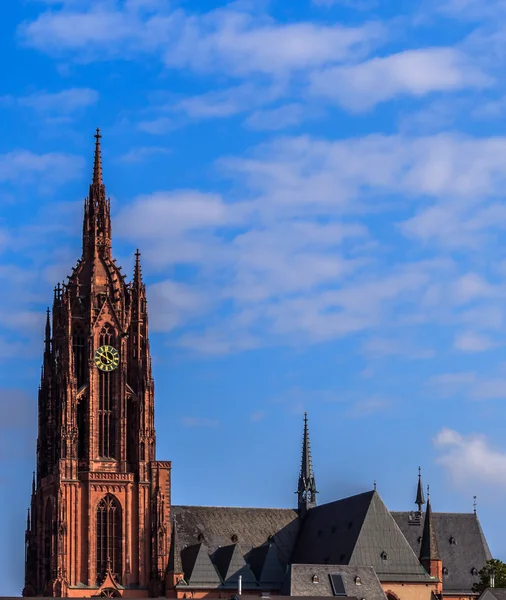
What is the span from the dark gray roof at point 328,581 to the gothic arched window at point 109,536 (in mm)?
17082

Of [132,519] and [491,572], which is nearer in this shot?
[132,519]

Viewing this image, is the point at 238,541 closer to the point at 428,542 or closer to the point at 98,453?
the point at 98,453

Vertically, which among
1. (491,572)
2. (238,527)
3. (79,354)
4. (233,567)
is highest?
(79,354)

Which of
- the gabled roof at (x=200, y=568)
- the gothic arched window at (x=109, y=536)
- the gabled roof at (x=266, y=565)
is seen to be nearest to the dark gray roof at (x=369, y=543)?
the gabled roof at (x=266, y=565)

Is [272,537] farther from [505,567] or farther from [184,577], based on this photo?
[505,567]

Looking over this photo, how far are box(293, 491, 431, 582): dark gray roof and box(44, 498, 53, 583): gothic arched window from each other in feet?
80.0

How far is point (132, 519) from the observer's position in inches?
5576

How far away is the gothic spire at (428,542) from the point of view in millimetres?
143250

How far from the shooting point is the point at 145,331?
486 feet

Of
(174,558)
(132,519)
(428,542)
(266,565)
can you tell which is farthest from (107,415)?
(428,542)

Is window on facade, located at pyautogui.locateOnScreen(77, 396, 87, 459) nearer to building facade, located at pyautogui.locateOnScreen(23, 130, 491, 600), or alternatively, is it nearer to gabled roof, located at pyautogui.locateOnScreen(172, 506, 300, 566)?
building facade, located at pyautogui.locateOnScreen(23, 130, 491, 600)

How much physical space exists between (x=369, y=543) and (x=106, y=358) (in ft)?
A: 97.1

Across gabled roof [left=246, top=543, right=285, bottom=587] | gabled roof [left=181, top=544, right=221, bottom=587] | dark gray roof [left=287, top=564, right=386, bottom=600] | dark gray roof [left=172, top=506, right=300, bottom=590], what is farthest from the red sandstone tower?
dark gray roof [left=287, top=564, right=386, bottom=600]

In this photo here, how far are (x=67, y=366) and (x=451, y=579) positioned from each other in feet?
140
